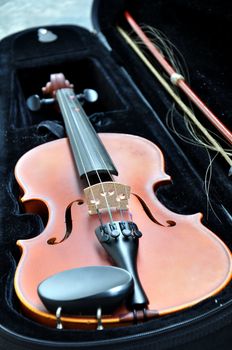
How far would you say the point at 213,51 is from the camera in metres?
1.47

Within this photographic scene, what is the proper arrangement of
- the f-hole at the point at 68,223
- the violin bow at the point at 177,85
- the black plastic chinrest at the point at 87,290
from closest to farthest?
the black plastic chinrest at the point at 87,290
the f-hole at the point at 68,223
the violin bow at the point at 177,85

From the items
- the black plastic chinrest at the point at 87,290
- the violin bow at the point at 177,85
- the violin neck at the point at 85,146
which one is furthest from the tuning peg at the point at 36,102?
the black plastic chinrest at the point at 87,290

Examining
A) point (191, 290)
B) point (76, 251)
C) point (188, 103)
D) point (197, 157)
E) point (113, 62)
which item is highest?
point (113, 62)

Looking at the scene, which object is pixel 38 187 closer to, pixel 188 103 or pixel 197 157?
pixel 197 157

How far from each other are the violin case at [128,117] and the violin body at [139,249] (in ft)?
0.08

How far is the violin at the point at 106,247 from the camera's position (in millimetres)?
690

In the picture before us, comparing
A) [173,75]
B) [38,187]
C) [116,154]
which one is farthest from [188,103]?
[38,187]

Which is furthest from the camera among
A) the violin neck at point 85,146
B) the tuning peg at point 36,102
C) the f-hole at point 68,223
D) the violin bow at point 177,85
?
the tuning peg at point 36,102

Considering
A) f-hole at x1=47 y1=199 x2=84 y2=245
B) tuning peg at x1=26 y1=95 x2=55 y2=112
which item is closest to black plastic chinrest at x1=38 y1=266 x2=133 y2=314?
f-hole at x1=47 y1=199 x2=84 y2=245

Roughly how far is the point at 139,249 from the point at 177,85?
0.77 meters

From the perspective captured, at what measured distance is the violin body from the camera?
730 millimetres

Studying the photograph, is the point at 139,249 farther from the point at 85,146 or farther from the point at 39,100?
the point at 39,100

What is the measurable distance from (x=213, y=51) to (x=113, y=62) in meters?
0.43

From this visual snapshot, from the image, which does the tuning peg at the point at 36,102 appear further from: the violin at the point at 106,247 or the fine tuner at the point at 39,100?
the violin at the point at 106,247
